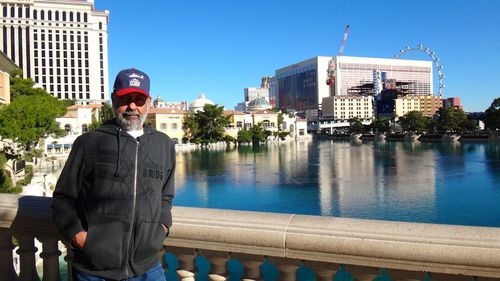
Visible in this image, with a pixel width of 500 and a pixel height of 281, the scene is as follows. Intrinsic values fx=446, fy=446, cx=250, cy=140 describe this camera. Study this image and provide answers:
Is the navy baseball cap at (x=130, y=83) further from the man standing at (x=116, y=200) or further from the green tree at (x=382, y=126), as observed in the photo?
the green tree at (x=382, y=126)

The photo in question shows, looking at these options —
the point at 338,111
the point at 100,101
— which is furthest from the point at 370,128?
the point at 100,101

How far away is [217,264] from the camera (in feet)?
10.2

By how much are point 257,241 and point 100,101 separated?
90.7 metres

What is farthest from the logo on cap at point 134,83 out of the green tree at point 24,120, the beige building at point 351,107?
the beige building at point 351,107

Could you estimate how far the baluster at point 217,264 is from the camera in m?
3.10

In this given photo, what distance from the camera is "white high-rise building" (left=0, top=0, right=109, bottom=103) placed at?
8125 cm

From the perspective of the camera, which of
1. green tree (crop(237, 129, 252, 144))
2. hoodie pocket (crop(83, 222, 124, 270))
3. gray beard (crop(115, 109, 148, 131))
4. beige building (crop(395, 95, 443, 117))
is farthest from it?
beige building (crop(395, 95, 443, 117))

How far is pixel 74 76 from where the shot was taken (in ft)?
283

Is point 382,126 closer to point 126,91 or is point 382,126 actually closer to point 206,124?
point 206,124

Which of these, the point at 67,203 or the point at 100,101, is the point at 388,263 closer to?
the point at 67,203

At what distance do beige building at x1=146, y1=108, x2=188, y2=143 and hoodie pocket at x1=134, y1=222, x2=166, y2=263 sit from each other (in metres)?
79.7

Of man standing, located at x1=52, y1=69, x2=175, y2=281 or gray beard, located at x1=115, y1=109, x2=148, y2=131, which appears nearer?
man standing, located at x1=52, y1=69, x2=175, y2=281

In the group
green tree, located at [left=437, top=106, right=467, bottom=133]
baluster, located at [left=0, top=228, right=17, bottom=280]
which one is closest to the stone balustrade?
baluster, located at [left=0, top=228, right=17, bottom=280]

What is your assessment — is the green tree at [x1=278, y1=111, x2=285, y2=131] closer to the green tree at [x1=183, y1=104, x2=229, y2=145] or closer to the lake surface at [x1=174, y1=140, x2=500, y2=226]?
the green tree at [x1=183, y1=104, x2=229, y2=145]
